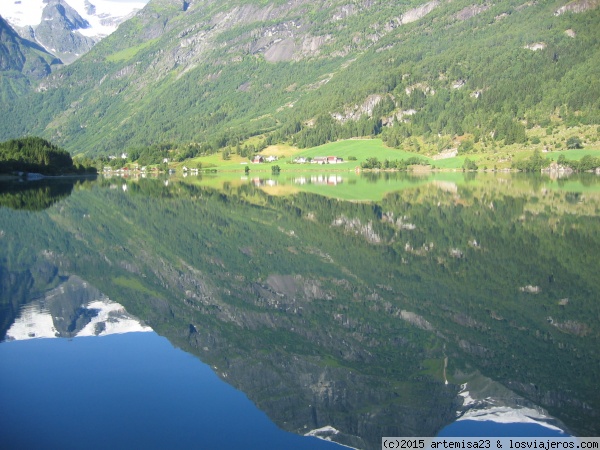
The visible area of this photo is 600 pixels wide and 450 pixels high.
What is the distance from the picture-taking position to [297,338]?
16031 millimetres

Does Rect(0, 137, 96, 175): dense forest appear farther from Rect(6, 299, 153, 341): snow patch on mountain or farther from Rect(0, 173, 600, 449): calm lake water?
Rect(6, 299, 153, 341): snow patch on mountain

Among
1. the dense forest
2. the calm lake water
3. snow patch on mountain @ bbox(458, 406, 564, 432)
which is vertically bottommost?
snow patch on mountain @ bbox(458, 406, 564, 432)

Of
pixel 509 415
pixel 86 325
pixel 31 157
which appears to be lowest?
pixel 509 415

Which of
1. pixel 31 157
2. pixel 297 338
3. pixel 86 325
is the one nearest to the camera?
pixel 297 338

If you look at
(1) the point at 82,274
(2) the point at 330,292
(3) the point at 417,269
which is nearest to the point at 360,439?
(2) the point at 330,292

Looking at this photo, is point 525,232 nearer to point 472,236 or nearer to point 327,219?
point 472,236

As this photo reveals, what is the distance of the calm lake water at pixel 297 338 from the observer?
11227 mm

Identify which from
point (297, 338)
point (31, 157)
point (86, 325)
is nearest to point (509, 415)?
point (297, 338)

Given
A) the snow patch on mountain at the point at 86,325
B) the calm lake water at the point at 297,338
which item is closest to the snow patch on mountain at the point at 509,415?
the calm lake water at the point at 297,338

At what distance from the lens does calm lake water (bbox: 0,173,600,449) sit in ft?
36.8

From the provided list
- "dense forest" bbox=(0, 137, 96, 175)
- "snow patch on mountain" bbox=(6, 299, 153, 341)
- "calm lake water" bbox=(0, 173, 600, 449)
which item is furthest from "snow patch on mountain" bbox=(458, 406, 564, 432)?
"dense forest" bbox=(0, 137, 96, 175)

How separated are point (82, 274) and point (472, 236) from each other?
20.1 m

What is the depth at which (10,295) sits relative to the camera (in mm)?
20609

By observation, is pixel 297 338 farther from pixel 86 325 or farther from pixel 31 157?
pixel 31 157
